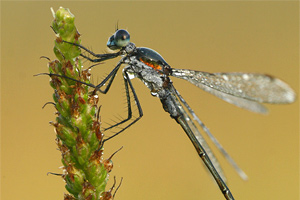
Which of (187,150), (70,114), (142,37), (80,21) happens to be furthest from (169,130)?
(70,114)

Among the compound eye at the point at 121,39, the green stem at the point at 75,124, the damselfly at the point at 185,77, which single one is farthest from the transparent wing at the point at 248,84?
the green stem at the point at 75,124

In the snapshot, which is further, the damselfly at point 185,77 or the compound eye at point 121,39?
the compound eye at point 121,39

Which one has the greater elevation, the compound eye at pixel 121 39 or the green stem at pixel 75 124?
the compound eye at pixel 121 39

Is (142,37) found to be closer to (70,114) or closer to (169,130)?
(169,130)

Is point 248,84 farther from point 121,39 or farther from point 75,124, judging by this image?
point 75,124

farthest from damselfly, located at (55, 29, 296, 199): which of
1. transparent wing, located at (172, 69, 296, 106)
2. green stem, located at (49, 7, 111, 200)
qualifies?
green stem, located at (49, 7, 111, 200)

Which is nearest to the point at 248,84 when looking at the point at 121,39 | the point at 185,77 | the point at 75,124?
the point at 185,77

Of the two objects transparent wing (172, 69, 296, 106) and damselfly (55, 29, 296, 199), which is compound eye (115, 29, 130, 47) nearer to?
damselfly (55, 29, 296, 199)

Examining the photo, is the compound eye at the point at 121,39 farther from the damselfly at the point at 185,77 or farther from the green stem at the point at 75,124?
the green stem at the point at 75,124
